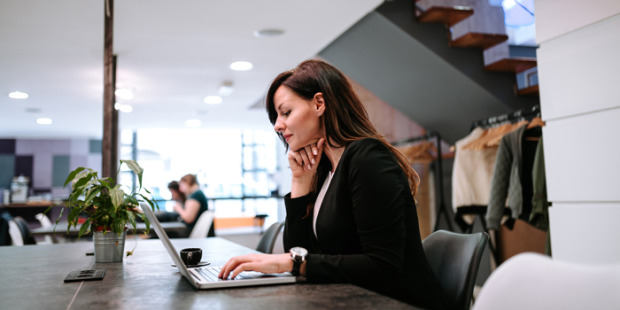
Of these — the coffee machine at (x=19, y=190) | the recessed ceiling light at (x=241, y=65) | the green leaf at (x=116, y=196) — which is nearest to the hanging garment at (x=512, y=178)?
the green leaf at (x=116, y=196)

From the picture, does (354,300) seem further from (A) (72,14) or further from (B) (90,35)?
(B) (90,35)

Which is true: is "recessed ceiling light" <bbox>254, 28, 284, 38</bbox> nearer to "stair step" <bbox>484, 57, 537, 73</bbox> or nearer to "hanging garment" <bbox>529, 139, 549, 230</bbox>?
"stair step" <bbox>484, 57, 537, 73</bbox>

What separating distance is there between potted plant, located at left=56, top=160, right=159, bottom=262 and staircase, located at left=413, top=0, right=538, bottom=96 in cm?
270

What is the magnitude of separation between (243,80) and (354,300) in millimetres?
5019

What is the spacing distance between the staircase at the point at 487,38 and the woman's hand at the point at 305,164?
247 cm

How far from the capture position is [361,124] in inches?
57.7

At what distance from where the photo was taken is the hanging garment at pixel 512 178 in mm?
2912

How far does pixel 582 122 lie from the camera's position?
2.14 meters

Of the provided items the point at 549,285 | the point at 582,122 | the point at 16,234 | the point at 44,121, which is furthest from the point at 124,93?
the point at 549,285

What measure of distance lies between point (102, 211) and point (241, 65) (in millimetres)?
3444

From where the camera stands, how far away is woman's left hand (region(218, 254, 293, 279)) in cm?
108

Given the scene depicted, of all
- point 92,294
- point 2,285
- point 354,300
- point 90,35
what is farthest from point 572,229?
point 90,35

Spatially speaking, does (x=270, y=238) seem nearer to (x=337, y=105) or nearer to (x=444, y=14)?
(x=337, y=105)

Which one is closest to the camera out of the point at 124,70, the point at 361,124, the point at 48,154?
the point at 361,124
